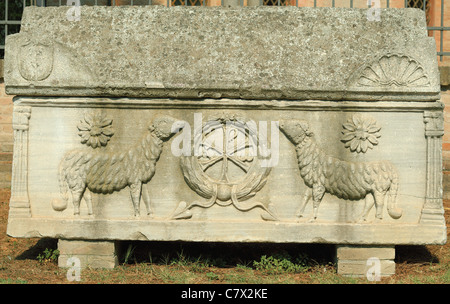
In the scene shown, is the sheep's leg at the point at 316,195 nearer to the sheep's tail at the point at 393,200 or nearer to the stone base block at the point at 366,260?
the stone base block at the point at 366,260

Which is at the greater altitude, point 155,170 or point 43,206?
point 155,170

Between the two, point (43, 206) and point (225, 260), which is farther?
point (225, 260)

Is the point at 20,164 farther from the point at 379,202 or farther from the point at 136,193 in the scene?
the point at 379,202

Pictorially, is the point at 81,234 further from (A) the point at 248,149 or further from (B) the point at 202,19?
(B) the point at 202,19

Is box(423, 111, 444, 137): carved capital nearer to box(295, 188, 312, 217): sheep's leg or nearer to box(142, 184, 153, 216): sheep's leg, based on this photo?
box(295, 188, 312, 217): sheep's leg

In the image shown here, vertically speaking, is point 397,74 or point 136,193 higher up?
point 397,74

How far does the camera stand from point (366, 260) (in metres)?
3.58

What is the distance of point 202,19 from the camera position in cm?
358

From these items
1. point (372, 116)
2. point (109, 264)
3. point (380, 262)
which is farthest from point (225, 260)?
point (372, 116)

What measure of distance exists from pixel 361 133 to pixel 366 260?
2.71 feet

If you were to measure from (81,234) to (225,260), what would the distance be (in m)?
1.01

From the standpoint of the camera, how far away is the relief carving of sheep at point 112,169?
3.51 meters

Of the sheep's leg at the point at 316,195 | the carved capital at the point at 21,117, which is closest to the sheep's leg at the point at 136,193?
the carved capital at the point at 21,117

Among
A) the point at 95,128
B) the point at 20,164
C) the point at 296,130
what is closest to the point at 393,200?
the point at 296,130
